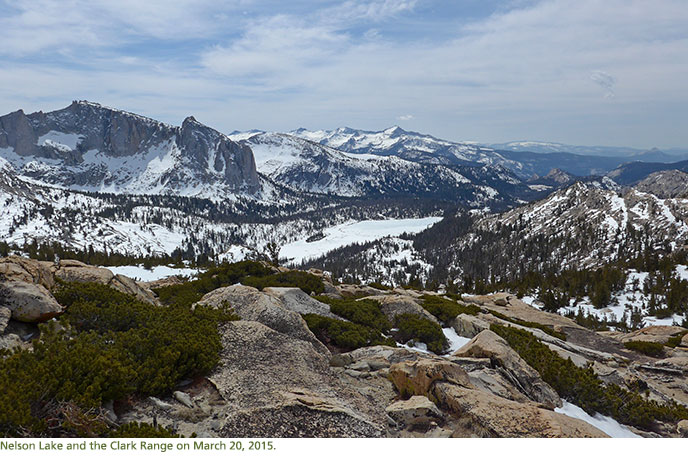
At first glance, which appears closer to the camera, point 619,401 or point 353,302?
point 619,401

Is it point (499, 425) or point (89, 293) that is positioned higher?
point (89, 293)

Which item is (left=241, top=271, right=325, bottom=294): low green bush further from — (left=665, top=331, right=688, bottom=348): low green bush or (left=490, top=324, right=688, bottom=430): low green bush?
(left=665, top=331, right=688, bottom=348): low green bush

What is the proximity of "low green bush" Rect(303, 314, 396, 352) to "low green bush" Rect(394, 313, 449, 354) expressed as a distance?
2337 millimetres

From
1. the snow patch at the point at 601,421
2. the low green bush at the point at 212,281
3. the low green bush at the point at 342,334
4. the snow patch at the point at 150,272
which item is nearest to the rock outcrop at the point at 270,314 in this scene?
the low green bush at the point at 342,334

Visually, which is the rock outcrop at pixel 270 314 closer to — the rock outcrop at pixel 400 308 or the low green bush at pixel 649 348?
the rock outcrop at pixel 400 308

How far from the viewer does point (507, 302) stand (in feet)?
151

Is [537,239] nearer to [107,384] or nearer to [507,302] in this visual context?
[507,302]

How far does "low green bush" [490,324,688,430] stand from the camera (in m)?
14.2

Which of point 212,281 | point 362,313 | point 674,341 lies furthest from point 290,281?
point 674,341

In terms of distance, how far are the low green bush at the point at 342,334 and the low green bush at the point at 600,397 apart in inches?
277

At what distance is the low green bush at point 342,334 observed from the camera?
18.0 m

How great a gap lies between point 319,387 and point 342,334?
6.98 m
